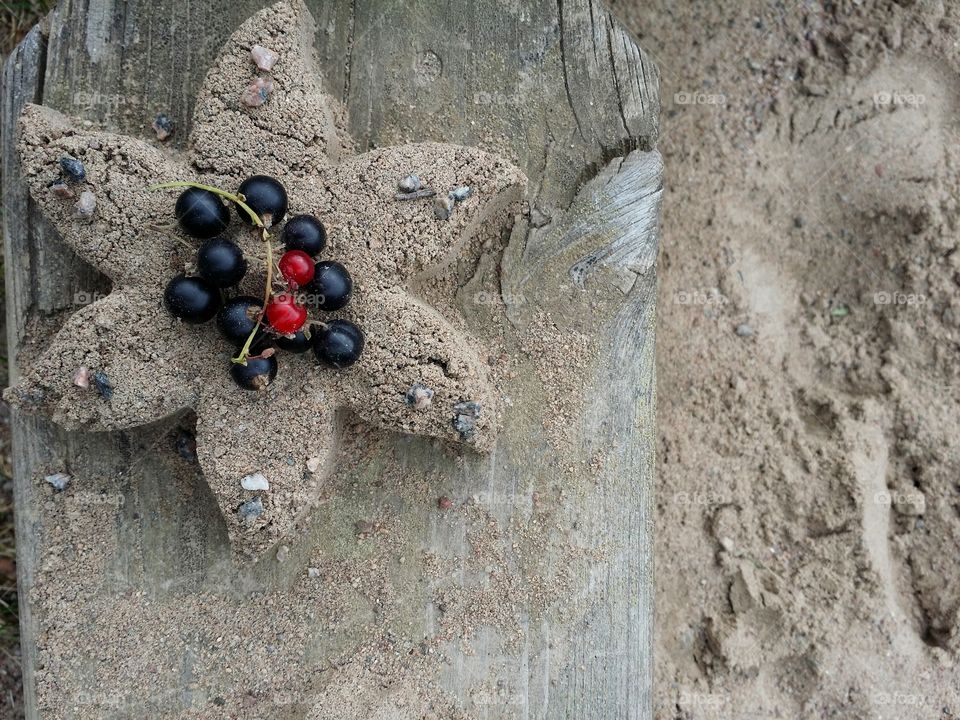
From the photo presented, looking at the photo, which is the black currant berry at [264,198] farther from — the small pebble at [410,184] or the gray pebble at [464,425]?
the gray pebble at [464,425]

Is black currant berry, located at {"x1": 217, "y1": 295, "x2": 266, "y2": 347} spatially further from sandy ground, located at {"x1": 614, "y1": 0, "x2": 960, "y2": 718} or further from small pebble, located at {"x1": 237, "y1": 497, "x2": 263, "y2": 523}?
sandy ground, located at {"x1": 614, "y1": 0, "x2": 960, "y2": 718}

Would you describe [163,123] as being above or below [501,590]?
above

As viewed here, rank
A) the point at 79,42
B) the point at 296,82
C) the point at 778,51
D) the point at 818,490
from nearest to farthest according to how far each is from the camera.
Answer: the point at 296,82, the point at 79,42, the point at 818,490, the point at 778,51

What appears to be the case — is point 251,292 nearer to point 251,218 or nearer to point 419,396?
point 251,218

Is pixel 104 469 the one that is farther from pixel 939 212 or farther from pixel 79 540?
pixel 939 212

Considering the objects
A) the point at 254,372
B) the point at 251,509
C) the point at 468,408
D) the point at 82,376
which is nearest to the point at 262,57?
the point at 254,372

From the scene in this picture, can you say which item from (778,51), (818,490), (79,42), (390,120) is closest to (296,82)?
(390,120)
